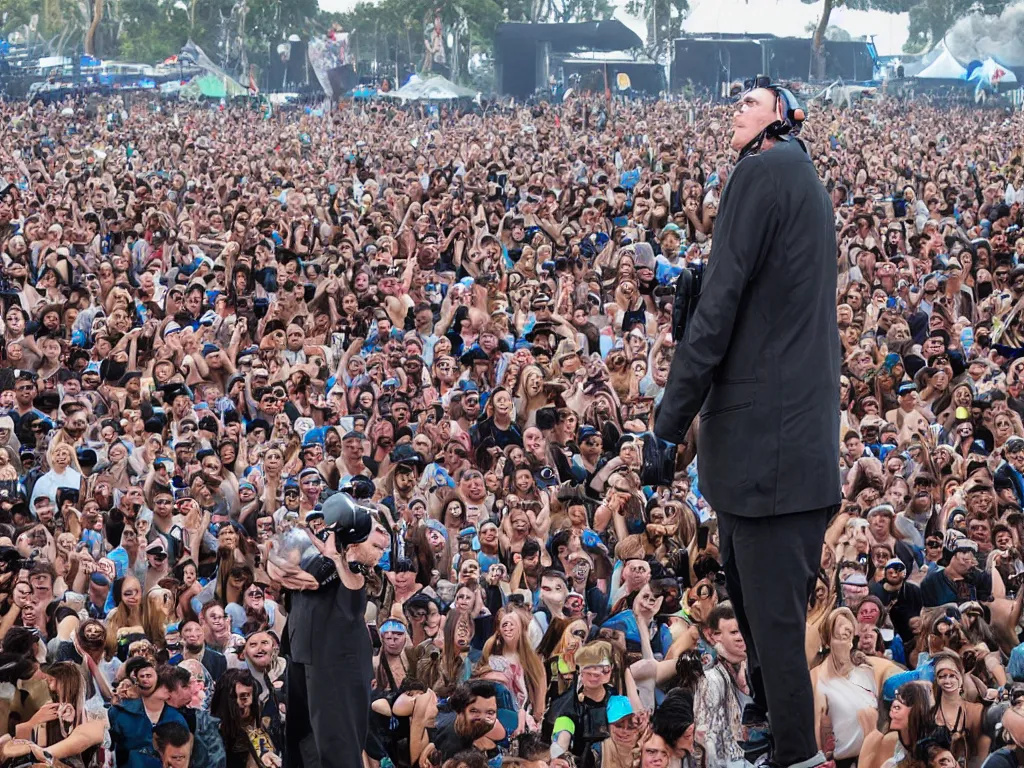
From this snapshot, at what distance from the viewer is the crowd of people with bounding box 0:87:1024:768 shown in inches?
268

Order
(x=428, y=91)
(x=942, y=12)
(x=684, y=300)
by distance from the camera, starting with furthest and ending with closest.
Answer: (x=942, y=12) → (x=428, y=91) → (x=684, y=300)

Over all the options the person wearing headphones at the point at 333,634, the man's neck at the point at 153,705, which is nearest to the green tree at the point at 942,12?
the man's neck at the point at 153,705

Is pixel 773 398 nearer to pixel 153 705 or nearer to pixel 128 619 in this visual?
pixel 153 705

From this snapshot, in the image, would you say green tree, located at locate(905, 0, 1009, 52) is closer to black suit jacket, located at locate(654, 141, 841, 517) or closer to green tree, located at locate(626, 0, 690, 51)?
green tree, located at locate(626, 0, 690, 51)

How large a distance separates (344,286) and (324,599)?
33.4 ft

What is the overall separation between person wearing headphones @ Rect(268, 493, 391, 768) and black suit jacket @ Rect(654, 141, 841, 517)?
139cm

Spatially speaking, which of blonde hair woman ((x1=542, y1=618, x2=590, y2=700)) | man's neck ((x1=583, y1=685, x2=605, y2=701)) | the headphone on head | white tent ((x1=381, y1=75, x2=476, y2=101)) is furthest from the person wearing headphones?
white tent ((x1=381, y1=75, x2=476, y2=101))

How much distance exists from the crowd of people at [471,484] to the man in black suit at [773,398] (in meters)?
0.10

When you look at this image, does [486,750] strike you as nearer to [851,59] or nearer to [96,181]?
[96,181]

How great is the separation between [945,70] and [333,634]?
63.4m

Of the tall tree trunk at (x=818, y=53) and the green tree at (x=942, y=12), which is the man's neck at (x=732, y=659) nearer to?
the tall tree trunk at (x=818, y=53)

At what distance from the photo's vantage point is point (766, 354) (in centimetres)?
337

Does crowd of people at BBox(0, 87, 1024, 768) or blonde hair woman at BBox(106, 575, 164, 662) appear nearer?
crowd of people at BBox(0, 87, 1024, 768)

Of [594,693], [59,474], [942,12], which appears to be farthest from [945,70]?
[594,693]
